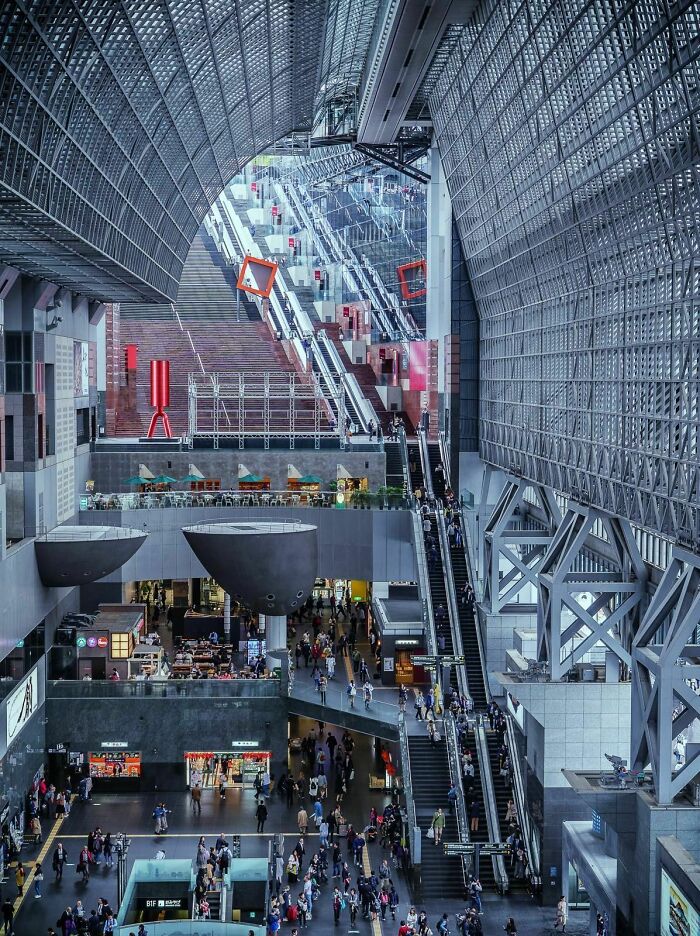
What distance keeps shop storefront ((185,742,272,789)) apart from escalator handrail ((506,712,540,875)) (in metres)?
8.79

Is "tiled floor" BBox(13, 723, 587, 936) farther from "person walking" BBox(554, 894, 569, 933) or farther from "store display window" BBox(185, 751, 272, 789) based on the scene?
"store display window" BBox(185, 751, 272, 789)

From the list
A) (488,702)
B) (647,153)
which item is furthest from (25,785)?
(647,153)

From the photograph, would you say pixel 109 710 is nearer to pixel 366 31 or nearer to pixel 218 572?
pixel 218 572

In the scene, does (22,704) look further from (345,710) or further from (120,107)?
(120,107)

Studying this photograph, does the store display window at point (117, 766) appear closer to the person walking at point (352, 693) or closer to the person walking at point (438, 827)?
the person walking at point (352, 693)

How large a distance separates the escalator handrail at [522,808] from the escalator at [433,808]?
1.94 meters

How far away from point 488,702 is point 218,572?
36.9 feet

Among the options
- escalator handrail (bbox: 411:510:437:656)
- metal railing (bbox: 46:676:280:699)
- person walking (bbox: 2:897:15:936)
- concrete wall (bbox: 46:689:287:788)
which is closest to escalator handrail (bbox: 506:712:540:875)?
escalator handrail (bbox: 411:510:437:656)

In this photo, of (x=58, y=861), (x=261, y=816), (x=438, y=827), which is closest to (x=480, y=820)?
(x=438, y=827)

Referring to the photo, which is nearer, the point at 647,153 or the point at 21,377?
the point at 647,153

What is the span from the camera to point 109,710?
144 ft

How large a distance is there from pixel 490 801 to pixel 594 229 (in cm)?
1648

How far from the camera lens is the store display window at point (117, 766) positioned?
141 feet

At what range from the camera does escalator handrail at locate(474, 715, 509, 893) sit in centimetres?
3464
